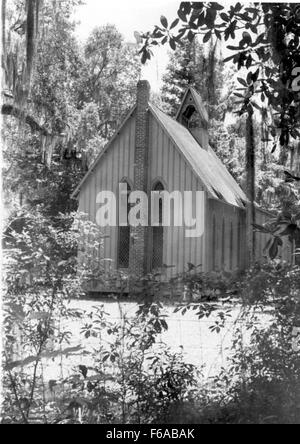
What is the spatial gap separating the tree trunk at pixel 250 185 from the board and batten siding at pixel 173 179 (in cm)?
29

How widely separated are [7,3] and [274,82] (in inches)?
64.4

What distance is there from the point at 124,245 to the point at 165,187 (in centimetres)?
42

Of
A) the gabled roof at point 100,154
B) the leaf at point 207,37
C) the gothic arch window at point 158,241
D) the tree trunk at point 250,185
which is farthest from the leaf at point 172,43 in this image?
the gothic arch window at point 158,241

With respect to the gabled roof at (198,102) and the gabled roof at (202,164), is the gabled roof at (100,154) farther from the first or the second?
the gabled roof at (198,102)

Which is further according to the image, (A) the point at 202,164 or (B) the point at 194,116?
(B) the point at 194,116

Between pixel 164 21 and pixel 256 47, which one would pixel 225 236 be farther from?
pixel 164 21

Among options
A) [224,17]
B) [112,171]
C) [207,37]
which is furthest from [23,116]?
[224,17]

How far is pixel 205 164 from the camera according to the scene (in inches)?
133

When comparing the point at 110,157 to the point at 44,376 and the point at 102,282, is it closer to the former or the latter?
the point at 102,282

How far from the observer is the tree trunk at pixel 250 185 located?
3.42m

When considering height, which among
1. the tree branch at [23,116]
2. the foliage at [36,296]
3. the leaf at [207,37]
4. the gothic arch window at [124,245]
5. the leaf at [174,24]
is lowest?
the foliage at [36,296]

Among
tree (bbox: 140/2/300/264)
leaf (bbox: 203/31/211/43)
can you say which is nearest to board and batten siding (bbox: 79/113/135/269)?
tree (bbox: 140/2/300/264)
